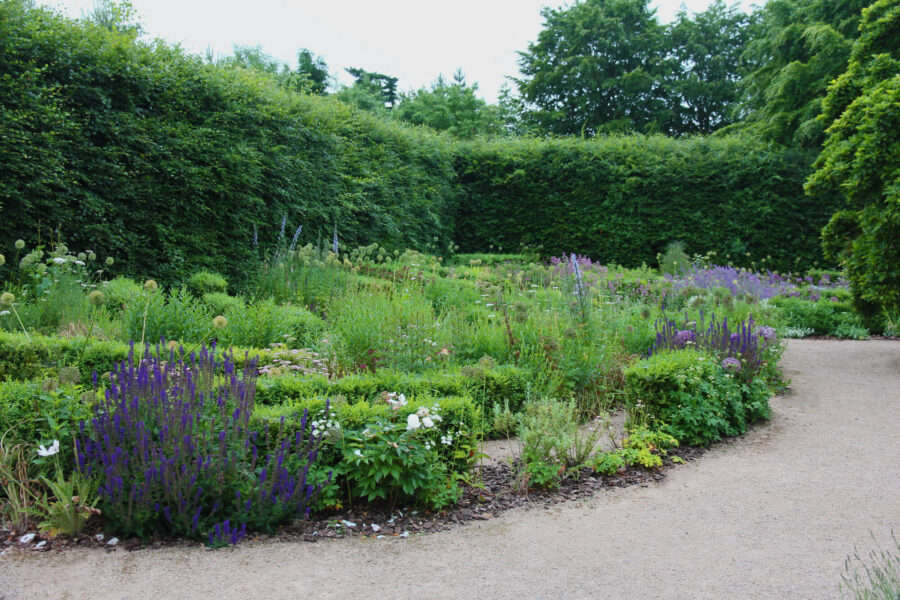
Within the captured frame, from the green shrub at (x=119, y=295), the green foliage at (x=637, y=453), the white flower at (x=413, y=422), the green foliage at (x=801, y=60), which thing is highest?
the green foliage at (x=801, y=60)

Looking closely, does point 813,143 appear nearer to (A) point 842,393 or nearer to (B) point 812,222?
(B) point 812,222

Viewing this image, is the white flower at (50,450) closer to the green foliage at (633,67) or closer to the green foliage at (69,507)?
the green foliage at (69,507)

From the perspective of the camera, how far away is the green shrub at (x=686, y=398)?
4.24 meters

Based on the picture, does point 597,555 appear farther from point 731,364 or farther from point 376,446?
point 731,364

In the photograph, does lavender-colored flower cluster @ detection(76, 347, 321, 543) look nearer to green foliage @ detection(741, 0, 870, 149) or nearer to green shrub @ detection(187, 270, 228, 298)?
green shrub @ detection(187, 270, 228, 298)

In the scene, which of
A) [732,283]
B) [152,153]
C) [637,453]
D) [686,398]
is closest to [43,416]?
[637,453]

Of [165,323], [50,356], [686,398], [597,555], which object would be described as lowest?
[597,555]

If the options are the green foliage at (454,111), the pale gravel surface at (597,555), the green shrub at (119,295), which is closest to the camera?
the pale gravel surface at (597,555)

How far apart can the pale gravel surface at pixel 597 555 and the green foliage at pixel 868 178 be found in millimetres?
4096

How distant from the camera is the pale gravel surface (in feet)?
7.68

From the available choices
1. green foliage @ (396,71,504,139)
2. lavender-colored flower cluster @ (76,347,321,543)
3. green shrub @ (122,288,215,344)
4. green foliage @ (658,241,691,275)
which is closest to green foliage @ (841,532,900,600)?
lavender-colored flower cluster @ (76,347,321,543)

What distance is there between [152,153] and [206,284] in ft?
5.26

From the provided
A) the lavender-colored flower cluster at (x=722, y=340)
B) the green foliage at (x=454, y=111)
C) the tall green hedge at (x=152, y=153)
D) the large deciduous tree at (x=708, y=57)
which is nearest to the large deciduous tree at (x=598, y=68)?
the large deciduous tree at (x=708, y=57)

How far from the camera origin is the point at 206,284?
6754 millimetres
